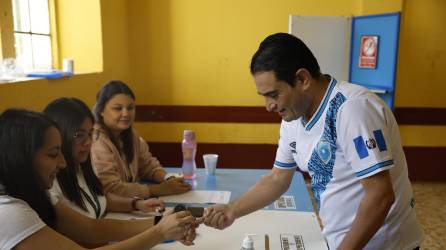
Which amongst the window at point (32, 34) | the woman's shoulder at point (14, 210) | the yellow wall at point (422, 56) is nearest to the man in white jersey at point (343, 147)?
the woman's shoulder at point (14, 210)

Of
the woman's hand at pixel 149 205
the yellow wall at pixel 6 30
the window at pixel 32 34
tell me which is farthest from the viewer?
the window at pixel 32 34

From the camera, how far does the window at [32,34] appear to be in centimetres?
294

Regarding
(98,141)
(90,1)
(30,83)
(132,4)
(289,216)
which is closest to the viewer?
(289,216)

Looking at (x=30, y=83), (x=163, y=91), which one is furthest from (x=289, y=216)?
(x=163, y=91)

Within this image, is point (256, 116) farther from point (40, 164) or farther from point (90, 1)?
point (40, 164)

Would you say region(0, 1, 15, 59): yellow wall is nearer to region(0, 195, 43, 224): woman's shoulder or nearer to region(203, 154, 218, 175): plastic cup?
region(203, 154, 218, 175): plastic cup

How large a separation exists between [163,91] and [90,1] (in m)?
1.32

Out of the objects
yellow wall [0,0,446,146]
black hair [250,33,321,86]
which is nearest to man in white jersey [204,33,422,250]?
black hair [250,33,321,86]

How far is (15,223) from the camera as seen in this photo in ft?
3.51

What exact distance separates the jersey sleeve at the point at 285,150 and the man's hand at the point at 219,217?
0.26m

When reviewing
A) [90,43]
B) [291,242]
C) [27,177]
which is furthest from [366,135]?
[90,43]

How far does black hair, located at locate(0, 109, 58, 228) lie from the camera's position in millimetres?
1108

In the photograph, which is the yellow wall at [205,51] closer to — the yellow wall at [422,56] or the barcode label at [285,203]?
the yellow wall at [422,56]

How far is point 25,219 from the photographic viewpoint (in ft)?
3.55
